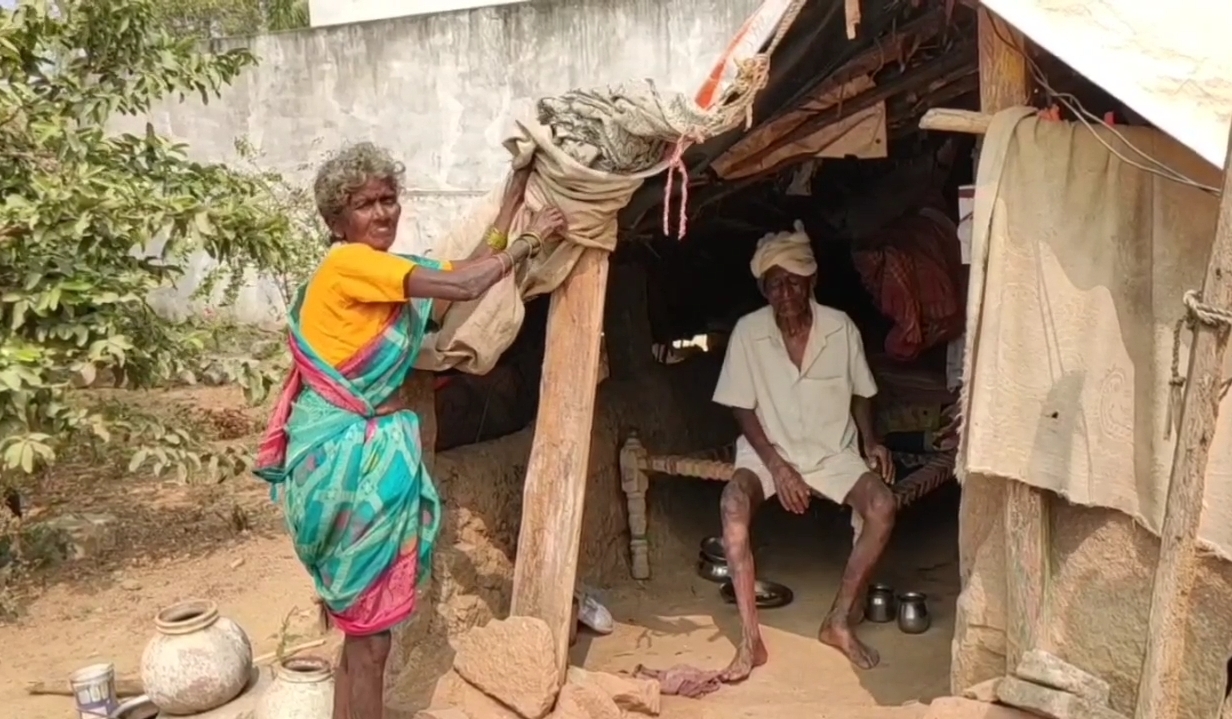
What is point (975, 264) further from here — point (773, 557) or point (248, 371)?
point (248, 371)

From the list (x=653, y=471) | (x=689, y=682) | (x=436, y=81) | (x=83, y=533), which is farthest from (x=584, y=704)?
(x=436, y=81)

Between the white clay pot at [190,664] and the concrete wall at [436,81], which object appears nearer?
the white clay pot at [190,664]

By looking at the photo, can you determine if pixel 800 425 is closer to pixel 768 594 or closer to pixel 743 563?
pixel 743 563

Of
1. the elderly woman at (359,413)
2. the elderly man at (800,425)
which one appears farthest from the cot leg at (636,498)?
the elderly woman at (359,413)

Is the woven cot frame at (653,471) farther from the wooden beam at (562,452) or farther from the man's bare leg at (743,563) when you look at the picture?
the wooden beam at (562,452)

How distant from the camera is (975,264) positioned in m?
3.38

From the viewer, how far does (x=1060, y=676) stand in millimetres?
3320

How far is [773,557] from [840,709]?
5.73 ft

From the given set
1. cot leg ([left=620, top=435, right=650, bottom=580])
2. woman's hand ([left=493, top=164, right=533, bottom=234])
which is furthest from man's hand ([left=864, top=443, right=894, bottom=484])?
woman's hand ([left=493, top=164, right=533, bottom=234])

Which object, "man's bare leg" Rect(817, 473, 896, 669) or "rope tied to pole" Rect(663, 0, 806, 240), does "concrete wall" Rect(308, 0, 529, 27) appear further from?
"rope tied to pole" Rect(663, 0, 806, 240)

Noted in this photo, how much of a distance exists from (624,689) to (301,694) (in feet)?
3.78

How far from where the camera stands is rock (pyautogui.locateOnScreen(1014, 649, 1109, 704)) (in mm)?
3305

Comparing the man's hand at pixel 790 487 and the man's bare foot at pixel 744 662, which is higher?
the man's hand at pixel 790 487

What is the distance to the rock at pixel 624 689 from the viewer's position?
4172 mm
